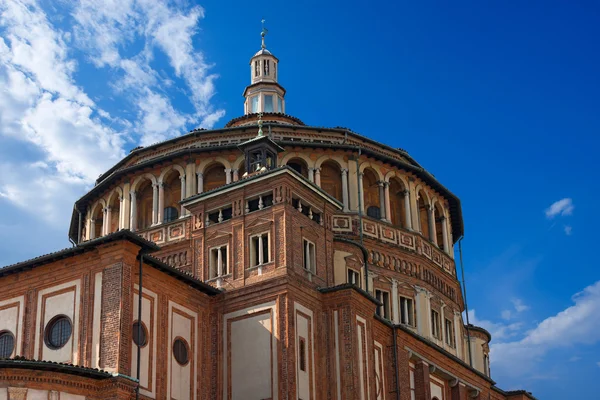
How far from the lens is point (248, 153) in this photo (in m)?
41.2

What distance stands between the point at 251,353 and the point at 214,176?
1448 centimetres

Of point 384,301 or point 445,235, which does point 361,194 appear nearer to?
point 384,301

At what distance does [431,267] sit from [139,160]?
14.8 meters

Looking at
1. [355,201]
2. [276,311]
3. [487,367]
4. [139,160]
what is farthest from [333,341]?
[487,367]

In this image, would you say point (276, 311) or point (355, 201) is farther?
point (355, 201)

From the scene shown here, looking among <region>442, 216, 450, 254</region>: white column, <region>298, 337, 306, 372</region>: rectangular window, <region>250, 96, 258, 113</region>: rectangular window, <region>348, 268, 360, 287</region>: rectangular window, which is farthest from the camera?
<region>250, 96, 258, 113</region>: rectangular window

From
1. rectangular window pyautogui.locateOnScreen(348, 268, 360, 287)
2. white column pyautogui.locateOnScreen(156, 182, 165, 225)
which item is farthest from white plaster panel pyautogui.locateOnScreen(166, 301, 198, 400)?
white column pyautogui.locateOnScreen(156, 182, 165, 225)

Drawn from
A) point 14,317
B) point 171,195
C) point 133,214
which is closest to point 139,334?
point 14,317

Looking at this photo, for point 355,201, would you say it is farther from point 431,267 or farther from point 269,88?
point 269,88

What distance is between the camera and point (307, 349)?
1425 inches

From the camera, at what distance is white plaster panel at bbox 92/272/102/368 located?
31.4 m

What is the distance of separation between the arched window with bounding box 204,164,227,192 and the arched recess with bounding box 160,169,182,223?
4.13 ft

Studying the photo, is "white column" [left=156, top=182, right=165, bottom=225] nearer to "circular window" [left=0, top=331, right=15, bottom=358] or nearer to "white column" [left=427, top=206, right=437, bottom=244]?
"white column" [left=427, top=206, right=437, bottom=244]

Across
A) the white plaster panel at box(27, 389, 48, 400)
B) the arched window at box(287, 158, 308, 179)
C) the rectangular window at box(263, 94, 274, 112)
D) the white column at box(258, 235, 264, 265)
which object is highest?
the rectangular window at box(263, 94, 274, 112)
